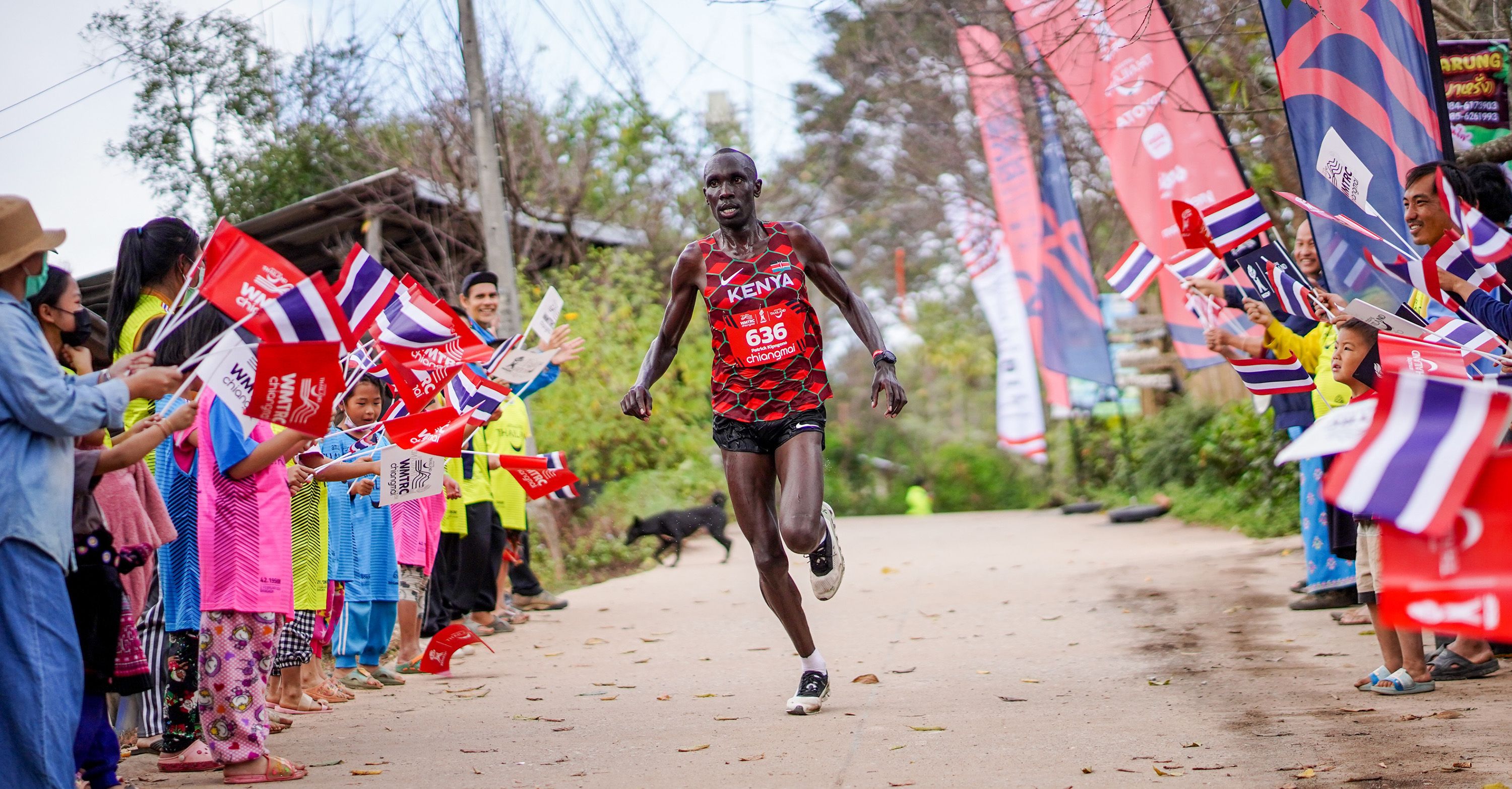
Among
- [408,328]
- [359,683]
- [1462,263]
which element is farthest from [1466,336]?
[359,683]

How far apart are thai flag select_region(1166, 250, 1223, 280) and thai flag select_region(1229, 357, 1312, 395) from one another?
3.30 feet

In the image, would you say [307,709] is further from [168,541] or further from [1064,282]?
[1064,282]

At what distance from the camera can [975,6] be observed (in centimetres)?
1396

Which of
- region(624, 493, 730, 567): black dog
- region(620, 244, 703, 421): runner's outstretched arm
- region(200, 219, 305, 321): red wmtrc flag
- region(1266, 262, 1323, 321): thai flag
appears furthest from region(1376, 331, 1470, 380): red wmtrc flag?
region(624, 493, 730, 567): black dog

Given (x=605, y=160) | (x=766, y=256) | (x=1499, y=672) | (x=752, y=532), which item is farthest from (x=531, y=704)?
(x=605, y=160)

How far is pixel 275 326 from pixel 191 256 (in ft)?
3.64

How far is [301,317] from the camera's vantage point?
13.0ft

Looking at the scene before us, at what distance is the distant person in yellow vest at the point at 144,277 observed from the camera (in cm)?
472

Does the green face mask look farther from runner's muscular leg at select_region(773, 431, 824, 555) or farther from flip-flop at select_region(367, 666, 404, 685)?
flip-flop at select_region(367, 666, 404, 685)

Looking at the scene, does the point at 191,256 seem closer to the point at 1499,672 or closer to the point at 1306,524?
the point at 1499,672

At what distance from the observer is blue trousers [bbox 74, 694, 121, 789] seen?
13.0ft

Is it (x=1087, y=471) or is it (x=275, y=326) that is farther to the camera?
(x=1087, y=471)

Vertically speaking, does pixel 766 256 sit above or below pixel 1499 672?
above

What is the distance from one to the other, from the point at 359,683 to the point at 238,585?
7.76 feet
